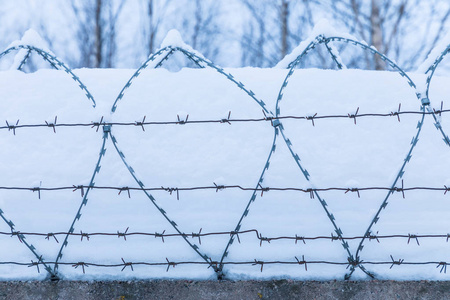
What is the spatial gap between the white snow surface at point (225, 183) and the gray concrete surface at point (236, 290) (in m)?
0.05

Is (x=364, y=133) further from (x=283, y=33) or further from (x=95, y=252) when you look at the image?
(x=283, y=33)

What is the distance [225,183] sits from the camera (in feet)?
5.61

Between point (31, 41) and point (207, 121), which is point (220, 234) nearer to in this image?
point (207, 121)

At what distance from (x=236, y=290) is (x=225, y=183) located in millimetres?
512

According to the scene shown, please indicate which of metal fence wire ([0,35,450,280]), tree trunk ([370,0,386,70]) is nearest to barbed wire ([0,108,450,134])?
metal fence wire ([0,35,450,280])

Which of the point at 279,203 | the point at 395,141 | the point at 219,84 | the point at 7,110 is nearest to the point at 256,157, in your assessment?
the point at 279,203

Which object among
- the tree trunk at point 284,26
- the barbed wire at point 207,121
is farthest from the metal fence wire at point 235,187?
the tree trunk at point 284,26

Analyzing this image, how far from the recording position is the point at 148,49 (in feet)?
27.4

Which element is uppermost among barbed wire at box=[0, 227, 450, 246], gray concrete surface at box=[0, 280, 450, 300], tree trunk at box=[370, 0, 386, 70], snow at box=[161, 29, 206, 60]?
tree trunk at box=[370, 0, 386, 70]

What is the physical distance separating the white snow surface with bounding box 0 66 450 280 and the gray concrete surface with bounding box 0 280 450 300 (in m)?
0.05

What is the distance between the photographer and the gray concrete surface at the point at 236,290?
176 centimetres

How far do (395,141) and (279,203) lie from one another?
61 centimetres

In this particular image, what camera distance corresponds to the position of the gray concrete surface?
5.78ft

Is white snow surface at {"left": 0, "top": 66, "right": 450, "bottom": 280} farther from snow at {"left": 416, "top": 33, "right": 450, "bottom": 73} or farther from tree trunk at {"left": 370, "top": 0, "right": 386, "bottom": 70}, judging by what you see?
tree trunk at {"left": 370, "top": 0, "right": 386, "bottom": 70}
